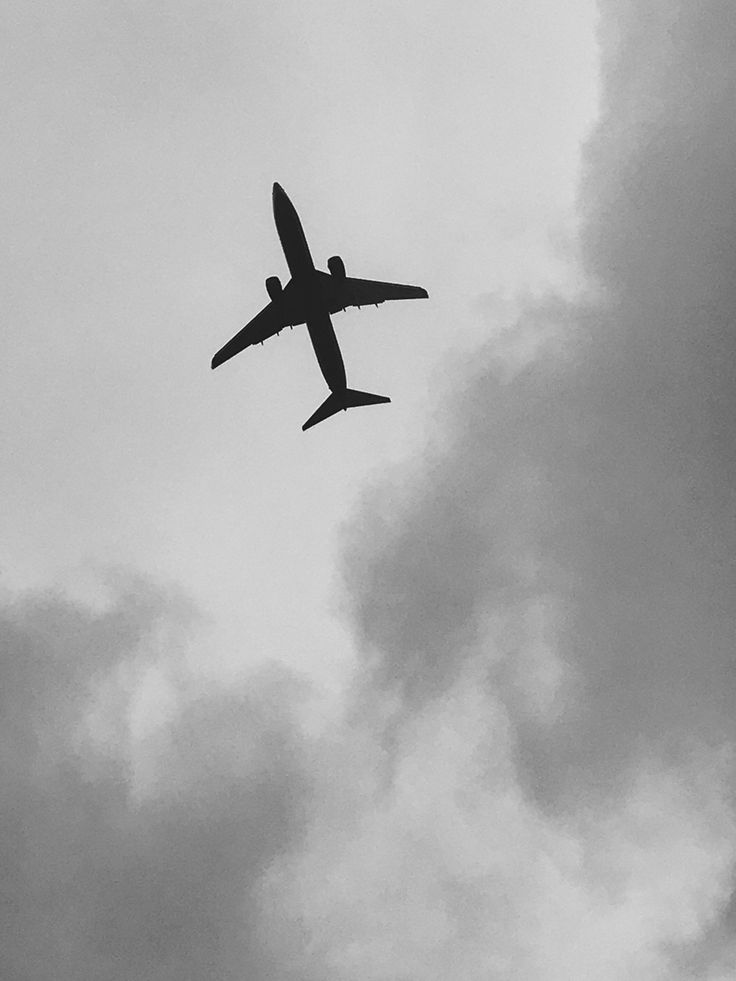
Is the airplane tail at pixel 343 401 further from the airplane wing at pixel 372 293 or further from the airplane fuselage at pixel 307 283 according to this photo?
the airplane wing at pixel 372 293

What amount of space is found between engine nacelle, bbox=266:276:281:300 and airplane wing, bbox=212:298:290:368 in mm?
829

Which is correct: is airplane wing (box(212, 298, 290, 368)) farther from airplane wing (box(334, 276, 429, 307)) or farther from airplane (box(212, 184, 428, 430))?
airplane wing (box(334, 276, 429, 307))

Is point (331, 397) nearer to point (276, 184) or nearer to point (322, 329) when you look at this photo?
point (322, 329)

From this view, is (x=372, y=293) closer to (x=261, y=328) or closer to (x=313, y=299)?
(x=313, y=299)

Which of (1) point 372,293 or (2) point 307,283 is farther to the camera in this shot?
(1) point 372,293

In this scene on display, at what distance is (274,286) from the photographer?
104m

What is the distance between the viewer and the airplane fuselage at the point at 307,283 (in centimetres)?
9975

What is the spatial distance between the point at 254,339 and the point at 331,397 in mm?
11419

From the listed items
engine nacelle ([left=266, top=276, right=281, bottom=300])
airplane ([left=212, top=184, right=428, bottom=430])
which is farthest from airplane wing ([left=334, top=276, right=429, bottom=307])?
engine nacelle ([left=266, top=276, right=281, bottom=300])

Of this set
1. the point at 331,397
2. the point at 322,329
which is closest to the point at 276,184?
the point at 322,329

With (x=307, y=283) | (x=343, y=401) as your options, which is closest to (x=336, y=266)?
(x=307, y=283)

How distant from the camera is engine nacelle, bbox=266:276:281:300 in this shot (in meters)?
104

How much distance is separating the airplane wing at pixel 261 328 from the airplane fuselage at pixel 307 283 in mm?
2749

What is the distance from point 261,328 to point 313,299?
29.8ft
